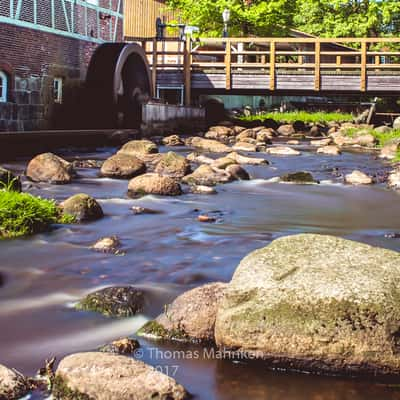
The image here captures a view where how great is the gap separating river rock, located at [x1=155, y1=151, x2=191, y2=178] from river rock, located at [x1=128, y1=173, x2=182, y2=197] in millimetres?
1600

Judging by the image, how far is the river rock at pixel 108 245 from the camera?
539 cm

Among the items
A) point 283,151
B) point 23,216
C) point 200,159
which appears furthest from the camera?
point 283,151

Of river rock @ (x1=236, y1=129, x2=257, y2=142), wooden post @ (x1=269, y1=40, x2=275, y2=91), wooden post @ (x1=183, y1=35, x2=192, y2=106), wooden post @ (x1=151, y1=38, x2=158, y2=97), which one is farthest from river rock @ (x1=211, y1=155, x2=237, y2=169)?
wooden post @ (x1=183, y1=35, x2=192, y2=106)

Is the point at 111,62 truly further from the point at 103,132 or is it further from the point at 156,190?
the point at 156,190

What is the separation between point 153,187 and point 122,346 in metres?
4.94

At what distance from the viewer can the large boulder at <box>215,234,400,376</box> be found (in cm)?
311

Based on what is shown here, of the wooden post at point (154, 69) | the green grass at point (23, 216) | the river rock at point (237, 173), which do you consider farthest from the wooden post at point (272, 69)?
the green grass at point (23, 216)

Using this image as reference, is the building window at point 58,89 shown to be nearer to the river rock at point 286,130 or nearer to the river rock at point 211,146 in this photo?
the river rock at point 211,146

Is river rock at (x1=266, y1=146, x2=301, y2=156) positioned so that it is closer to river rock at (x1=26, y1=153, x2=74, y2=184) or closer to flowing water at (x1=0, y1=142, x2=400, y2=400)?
flowing water at (x1=0, y1=142, x2=400, y2=400)

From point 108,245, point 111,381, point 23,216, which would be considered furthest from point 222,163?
point 111,381

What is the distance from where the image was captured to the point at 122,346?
11.1 feet

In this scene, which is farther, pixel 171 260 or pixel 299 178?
pixel 299 178

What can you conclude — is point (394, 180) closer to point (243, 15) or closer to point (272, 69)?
point (272, 69)

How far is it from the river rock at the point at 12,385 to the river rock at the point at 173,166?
7136mm
